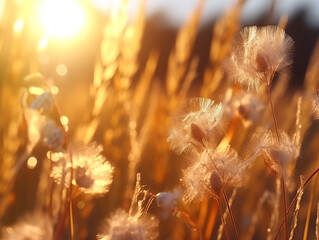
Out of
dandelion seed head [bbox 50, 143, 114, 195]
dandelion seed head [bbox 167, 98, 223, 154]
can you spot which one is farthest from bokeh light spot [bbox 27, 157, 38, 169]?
dandelion seed head [bbox 167, 98, 223, 154]

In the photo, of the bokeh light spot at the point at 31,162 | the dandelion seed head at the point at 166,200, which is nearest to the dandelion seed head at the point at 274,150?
the dandelion seed head at the point at 166,200

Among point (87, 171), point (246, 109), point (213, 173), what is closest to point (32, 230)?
point (87, 171)

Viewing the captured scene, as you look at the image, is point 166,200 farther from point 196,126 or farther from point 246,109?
point 246,109

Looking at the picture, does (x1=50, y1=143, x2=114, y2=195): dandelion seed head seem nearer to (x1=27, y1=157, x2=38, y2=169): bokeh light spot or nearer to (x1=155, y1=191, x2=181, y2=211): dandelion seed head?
(x1=155, y1=191, x2=181, y2=211): dandelion seed head

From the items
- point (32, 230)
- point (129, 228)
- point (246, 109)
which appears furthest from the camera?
point (246, 109)

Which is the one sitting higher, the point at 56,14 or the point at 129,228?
the point at 56,14

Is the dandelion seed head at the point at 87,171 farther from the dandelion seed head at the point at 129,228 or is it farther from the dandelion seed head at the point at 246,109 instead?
the dandelion seed head at the point at 246,109
